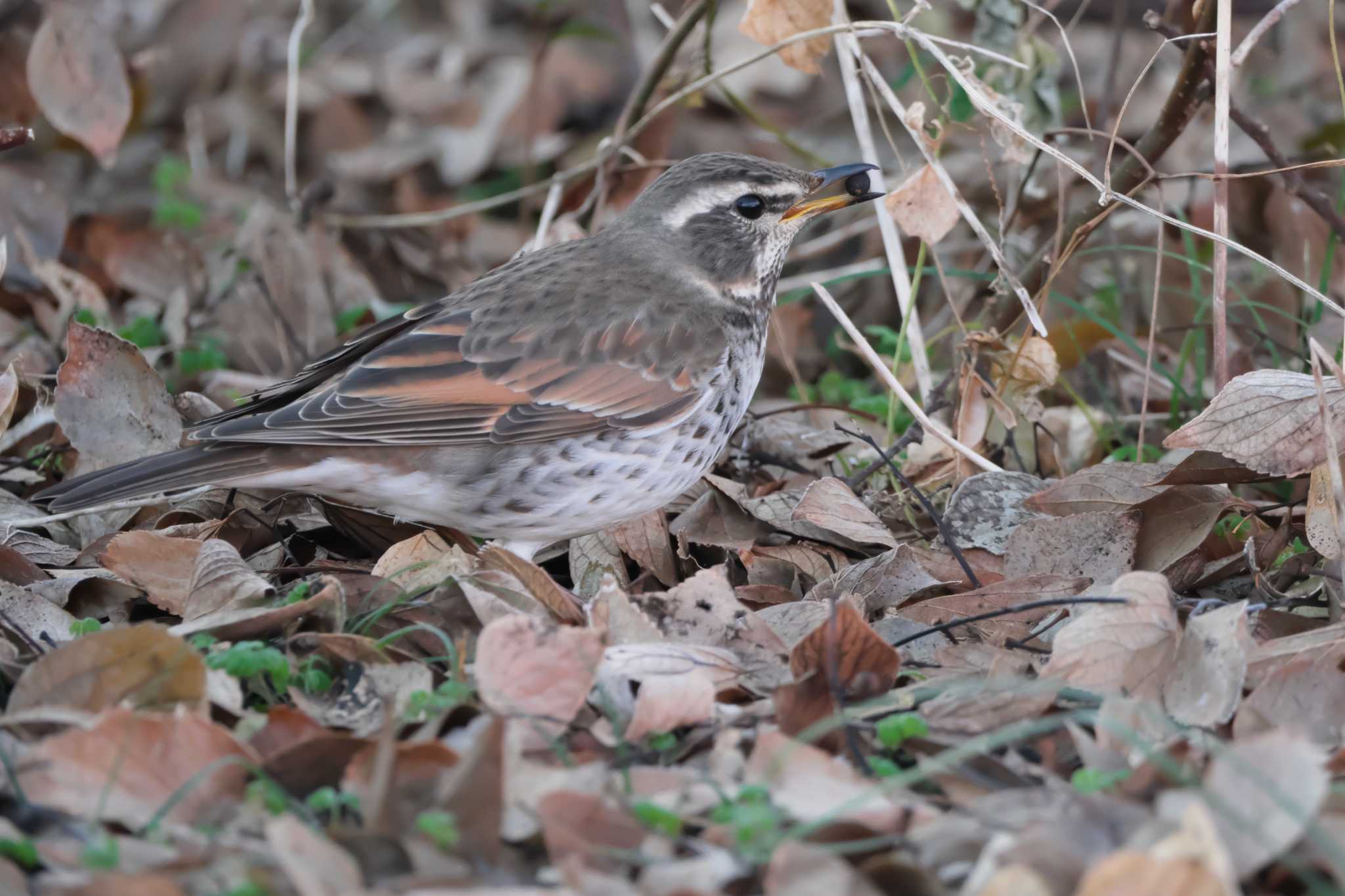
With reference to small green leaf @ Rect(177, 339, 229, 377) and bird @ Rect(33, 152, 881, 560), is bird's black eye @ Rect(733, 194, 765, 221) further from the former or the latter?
small green leaf @ Rect(177, 339, 229, 377)

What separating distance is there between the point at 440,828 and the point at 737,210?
10.5 feet

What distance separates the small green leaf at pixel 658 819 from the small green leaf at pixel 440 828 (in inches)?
14.4

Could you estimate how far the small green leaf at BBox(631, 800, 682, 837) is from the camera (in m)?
2.90

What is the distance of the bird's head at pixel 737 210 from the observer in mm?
5414

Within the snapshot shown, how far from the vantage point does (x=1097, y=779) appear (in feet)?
9.95

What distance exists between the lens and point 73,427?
5094 millimetres

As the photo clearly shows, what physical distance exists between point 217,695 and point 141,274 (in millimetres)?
4377

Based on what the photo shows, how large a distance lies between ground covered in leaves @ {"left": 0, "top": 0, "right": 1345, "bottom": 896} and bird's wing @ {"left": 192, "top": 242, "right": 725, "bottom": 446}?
1.47ft

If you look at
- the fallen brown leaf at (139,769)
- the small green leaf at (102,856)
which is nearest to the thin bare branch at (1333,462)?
the fallen brown leaf at (139,769)

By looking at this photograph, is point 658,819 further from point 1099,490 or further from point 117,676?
point 1099,490

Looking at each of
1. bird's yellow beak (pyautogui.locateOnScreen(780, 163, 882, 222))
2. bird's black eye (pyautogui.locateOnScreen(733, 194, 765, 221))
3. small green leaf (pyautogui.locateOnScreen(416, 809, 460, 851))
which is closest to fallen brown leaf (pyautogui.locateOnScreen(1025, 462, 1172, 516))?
bird's yellow beak (pyautogui.locateOnScreen(780, 163, 882, 222))

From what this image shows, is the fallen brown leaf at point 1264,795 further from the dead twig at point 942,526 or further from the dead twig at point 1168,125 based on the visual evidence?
the dead twig at point 1168,125

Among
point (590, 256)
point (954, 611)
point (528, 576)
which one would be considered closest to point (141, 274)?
point (590, 256)

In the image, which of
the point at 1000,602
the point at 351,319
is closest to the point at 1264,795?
the point at 1000,602
